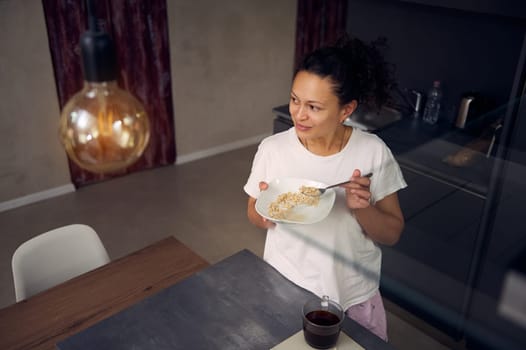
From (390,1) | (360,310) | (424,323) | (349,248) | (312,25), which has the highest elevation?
(390,1)

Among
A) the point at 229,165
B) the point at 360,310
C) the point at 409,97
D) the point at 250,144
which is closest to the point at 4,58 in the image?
the point at 229,165

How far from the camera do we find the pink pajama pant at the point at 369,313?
1718mm

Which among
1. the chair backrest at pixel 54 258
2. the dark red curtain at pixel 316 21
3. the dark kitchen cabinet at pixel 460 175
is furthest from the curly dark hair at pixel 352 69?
the dark red curtain at pixel 316 21

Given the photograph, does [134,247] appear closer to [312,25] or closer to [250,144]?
[250,144]

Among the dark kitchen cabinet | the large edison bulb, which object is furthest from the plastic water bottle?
the large edison bulb

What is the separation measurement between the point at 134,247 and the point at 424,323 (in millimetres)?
1873

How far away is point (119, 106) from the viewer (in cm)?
106

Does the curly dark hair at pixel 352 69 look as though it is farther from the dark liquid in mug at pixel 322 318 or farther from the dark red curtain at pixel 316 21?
the dark red curtain at pixel 316 21

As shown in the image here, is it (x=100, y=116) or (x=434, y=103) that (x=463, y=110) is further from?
(x=100, y=116)

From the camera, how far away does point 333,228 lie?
1.64 m

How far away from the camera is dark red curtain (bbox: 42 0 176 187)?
361 centimetres

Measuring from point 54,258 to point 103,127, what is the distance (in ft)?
3.78

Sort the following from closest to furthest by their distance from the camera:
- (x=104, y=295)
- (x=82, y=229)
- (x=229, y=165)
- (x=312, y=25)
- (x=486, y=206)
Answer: (x=104, y=295) < (x=82, y=229) < (x=486, y=206) < (x=229, y=165) < (x=312, y=25)

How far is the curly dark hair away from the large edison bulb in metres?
0.66
